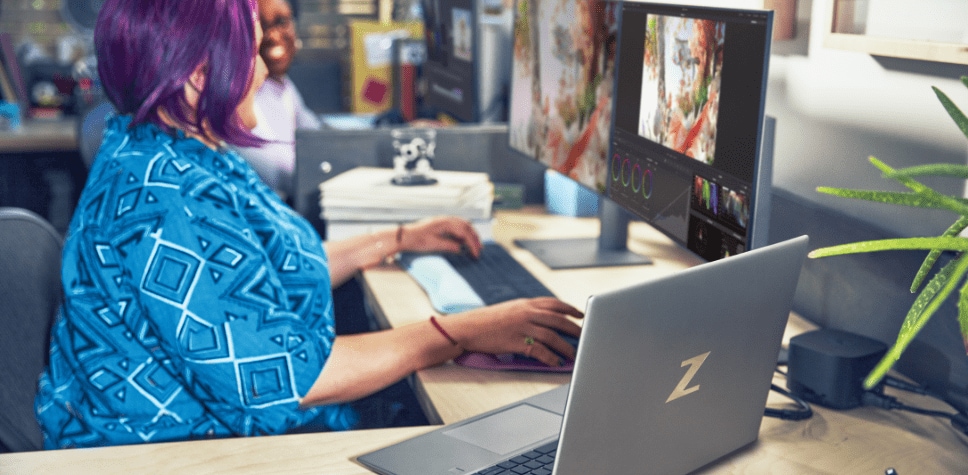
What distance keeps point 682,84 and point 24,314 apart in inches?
38.4

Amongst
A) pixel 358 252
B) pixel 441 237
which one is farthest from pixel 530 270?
pixel 358 252

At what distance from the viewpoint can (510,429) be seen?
39.1 inches

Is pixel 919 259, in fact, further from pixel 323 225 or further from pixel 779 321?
pixel 323 225

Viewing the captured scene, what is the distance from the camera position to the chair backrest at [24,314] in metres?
1.16

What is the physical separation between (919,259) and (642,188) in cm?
44

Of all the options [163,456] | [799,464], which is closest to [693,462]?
[799,464]

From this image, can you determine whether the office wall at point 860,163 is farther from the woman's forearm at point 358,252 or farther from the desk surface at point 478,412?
the woman's forearm at point 358,252

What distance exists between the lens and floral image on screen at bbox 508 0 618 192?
1546mm

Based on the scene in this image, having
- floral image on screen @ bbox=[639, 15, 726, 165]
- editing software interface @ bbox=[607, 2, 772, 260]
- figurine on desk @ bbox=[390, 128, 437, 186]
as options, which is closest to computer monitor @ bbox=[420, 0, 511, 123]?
figurine on desk @ bbox=[390, 128, 437, 186]

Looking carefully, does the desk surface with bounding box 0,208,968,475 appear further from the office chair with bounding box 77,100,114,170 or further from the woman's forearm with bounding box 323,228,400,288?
the office chair with bounding box 77,100,114,170

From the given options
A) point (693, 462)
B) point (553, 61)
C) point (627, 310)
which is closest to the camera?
point (627, 310)

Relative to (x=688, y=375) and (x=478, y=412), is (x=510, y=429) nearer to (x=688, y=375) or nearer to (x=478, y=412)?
(x=478, y=412)

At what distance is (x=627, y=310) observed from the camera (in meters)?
0.71

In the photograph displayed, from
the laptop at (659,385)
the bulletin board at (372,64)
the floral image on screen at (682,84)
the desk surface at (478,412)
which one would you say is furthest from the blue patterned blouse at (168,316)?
the bulletin board at (372,64)
